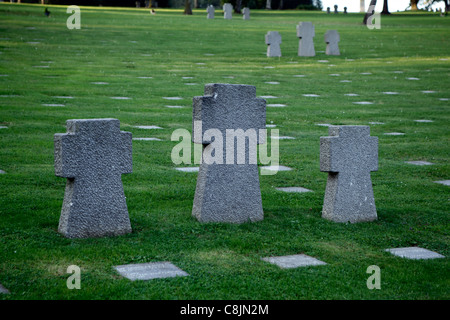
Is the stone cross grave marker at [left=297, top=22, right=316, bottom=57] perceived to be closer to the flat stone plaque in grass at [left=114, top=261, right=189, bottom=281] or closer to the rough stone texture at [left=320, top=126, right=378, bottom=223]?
the rough stone texture at [left=320, top=126, right=378, bottom=223]

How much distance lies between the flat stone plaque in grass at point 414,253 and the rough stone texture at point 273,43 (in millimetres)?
21566

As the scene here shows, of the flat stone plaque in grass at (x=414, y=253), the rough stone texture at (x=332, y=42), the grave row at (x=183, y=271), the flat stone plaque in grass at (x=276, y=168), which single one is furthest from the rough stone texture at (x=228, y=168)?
the rough stone texture at (x=332, y=42)

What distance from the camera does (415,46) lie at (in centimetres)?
3281

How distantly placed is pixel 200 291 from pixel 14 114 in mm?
9322

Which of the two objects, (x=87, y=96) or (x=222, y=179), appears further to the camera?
(x=87, y=96)

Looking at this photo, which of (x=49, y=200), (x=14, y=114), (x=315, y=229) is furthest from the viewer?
(x=14, y=114)

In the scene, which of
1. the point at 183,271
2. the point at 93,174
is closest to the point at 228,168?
the point at 93,174

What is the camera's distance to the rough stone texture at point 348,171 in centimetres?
683

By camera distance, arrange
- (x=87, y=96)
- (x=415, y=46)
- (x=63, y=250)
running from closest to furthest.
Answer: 1. (x=63, y=250)
2. (x=87, y=96)
3. (x=415, y=46)

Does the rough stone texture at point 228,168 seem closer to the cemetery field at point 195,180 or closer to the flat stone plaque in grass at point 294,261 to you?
the cemetery field at point 195,180

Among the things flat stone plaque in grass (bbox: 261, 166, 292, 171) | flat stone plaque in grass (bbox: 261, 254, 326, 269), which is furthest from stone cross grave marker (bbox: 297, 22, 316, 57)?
flat stone plaque in grass (bbox: 261, 254, 326, 269)

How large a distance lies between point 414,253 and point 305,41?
2309 cm
